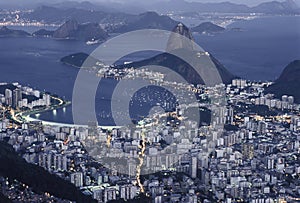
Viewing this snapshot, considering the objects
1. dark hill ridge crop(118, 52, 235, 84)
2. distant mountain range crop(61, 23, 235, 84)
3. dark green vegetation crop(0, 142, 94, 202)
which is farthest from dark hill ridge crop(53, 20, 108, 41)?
dark green vegetation crop(0, 142, 94, 202)

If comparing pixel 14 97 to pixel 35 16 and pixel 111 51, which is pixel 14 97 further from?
pixel 35 16

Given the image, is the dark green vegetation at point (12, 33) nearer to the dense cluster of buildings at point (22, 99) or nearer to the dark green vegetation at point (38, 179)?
the dense cluster of buildings at point (22, 99)

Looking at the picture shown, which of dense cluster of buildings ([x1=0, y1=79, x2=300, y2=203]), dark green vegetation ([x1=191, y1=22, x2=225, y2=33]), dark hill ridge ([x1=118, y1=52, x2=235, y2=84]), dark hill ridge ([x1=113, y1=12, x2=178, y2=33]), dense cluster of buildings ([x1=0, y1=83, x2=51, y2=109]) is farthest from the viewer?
dark green vegetation ([x1=191, y1=22, x2=225, y2=33])

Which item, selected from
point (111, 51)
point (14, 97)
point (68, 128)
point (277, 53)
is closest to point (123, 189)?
point (68, 128)

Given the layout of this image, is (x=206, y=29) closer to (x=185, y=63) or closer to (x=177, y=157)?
(x=185, y=63)

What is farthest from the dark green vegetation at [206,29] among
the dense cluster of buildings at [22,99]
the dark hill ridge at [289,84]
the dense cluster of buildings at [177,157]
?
the dense cluster of buildings at [177,157]

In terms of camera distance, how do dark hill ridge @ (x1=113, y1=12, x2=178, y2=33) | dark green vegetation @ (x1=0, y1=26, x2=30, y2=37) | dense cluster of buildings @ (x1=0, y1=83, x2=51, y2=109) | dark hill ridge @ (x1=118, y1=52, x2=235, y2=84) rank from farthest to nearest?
dark hill ridge @ (x1=113, y1=12, x2=178, y2=33), dark green vegetation @ (x1=0, y1=26, x2=30, y2=37), dark hill ridge @ (x1=118, y1=52, x2=235, y2=84), dense cluster of buildings @ (x1=0, y1=83, x2=51, y2=109)

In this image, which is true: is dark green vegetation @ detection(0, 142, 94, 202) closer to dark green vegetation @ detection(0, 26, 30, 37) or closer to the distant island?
the distant island
